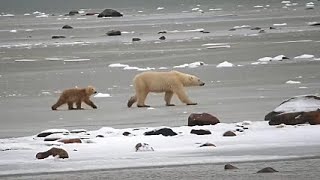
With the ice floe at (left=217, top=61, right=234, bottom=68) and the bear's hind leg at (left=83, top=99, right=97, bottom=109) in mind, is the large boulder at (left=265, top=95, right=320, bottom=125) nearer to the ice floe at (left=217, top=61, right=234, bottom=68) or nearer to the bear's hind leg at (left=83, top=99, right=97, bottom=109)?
the bear's hind leg at (left=83, top=99, right=97, bottom=109)

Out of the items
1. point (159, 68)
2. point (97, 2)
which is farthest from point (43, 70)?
point (97, 2)

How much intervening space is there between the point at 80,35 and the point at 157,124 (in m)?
28.6

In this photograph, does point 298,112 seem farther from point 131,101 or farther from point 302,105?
point 131,101

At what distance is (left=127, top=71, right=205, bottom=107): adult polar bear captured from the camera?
1483cm

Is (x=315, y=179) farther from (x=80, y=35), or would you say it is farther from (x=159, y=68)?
(x=80, y=35)

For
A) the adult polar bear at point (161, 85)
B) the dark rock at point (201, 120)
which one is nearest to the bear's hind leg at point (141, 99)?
the adult polar bear at point (161, 85)

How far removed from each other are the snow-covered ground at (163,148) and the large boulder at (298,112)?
175 millimetres

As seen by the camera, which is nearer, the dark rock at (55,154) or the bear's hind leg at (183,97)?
the dark rock at (55,154)

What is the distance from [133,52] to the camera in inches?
1076

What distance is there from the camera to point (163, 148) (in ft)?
30.4

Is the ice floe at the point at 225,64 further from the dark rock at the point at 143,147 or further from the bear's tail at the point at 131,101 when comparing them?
the dark rock at the point at 143,147

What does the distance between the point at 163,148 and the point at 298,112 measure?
2.02m

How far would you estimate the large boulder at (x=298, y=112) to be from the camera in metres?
10.5

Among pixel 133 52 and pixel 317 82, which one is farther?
pixel 133 52
